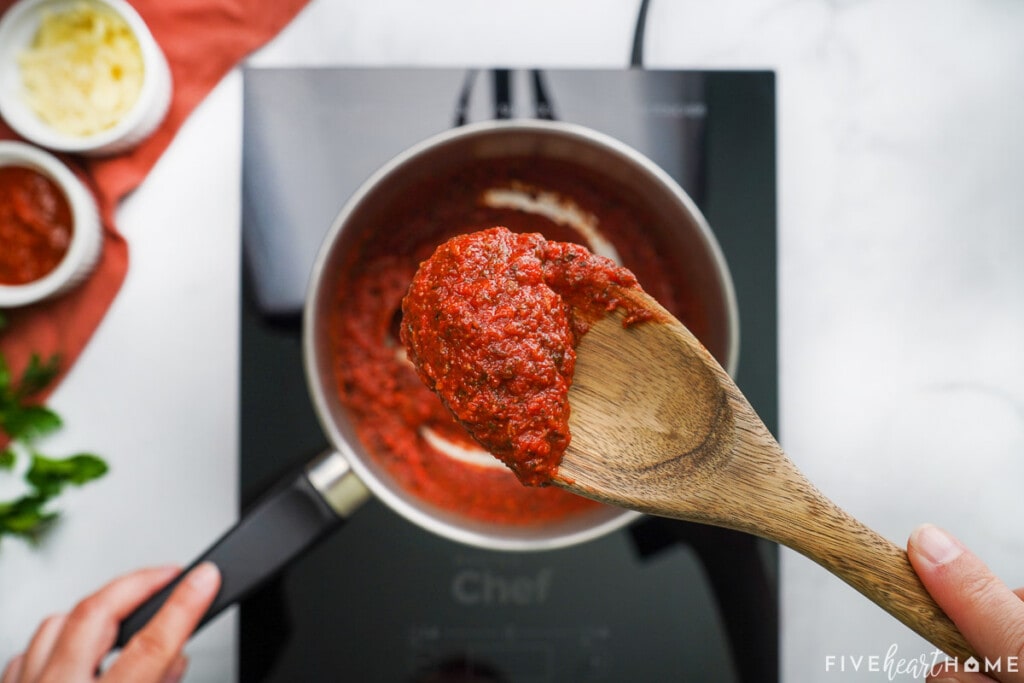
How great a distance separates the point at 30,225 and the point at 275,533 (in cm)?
49

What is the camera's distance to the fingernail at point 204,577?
697 mm

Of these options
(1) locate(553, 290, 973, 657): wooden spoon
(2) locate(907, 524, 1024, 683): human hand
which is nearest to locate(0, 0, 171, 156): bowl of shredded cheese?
(1) locate(553, 290, 973, 657): wooden spoon

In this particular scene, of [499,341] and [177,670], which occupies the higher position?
[499,341]

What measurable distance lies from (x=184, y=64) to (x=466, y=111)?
0.37 meters

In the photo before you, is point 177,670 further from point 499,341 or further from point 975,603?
point 975,603

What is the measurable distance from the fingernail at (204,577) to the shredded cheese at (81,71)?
0.54 m

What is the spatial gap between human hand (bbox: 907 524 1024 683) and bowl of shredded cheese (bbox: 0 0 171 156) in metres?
0.94

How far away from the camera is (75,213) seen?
865 mm

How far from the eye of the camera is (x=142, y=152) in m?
Answer: 0.92

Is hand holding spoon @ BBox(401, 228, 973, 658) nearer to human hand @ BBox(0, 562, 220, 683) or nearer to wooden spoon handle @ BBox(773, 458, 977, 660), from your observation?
wooden spoon handle @ BBox(773, 458, 977, 660)

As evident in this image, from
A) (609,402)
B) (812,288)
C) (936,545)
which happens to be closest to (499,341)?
(609,402)

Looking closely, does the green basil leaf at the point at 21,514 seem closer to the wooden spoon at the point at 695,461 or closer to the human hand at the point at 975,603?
the wooden spoon at the point at 695,461

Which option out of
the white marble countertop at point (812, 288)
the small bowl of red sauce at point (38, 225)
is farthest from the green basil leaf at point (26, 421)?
the small bowl of red sauce at point (38, 225)

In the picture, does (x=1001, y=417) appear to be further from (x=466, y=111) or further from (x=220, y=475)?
(x=220, y=475)
